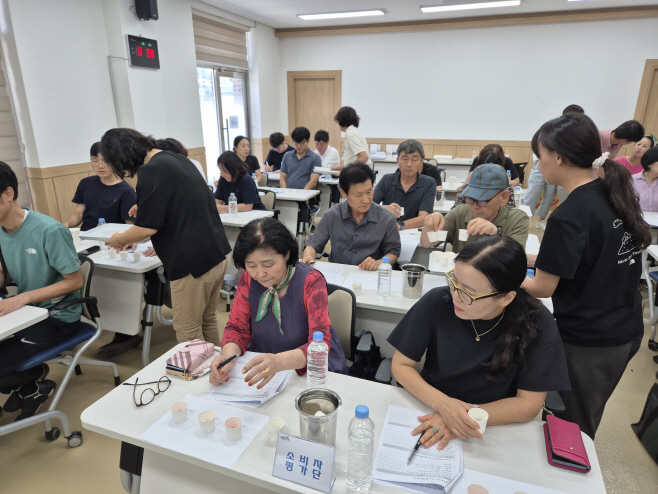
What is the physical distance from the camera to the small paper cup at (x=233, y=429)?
1085 mm

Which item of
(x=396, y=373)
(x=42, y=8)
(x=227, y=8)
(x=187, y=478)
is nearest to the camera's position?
(x=187, y=478)

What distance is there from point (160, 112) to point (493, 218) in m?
4.64

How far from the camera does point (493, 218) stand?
231 centimetres

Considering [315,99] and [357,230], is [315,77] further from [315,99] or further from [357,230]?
[357,230]

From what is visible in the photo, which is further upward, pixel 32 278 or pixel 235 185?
pixel 235 185

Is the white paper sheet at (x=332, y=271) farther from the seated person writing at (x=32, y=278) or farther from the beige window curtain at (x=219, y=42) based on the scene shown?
the beige window curtain at (x=219, y=42)

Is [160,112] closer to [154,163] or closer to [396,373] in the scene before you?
[154,163]

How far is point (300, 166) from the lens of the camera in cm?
529

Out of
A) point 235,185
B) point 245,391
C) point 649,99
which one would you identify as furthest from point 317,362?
point 649,99

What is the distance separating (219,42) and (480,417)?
700cm

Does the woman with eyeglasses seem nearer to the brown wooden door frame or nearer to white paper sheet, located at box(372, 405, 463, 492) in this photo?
white paper sheet, located at box(372, 405, 463, 492)

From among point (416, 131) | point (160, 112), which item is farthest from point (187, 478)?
point (416, 131)

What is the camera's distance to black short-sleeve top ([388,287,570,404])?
Result: 1188 millimetres

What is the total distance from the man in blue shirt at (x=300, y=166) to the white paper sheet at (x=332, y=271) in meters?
2.87
